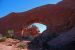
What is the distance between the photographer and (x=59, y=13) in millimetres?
26172

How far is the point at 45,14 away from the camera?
2855 cm

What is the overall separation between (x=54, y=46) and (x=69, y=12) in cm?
1184

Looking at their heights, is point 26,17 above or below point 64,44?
above

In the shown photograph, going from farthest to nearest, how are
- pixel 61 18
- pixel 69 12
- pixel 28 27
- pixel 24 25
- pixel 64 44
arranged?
pixel 28 27, pixel 24 25, pixel 61 18, pixel 69 12, pixel 64 44

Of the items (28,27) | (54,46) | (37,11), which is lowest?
(54,46)

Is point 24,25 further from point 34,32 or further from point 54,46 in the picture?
point 54,46

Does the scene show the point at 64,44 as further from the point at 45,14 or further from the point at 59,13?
the point at 45,14

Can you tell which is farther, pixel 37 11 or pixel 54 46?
pixel 37 11

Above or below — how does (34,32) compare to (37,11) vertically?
below

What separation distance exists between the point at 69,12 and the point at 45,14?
5.83 metres

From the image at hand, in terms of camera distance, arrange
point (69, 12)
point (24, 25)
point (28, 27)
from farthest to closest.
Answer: point (28, 27)
point (24, 25)
point (69, 12)

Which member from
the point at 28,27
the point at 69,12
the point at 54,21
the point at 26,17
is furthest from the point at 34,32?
the point at 69,12

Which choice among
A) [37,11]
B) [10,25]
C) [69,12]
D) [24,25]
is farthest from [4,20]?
[69,12]

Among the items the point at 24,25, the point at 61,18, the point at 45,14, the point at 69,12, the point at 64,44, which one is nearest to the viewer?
the point at 64,44
